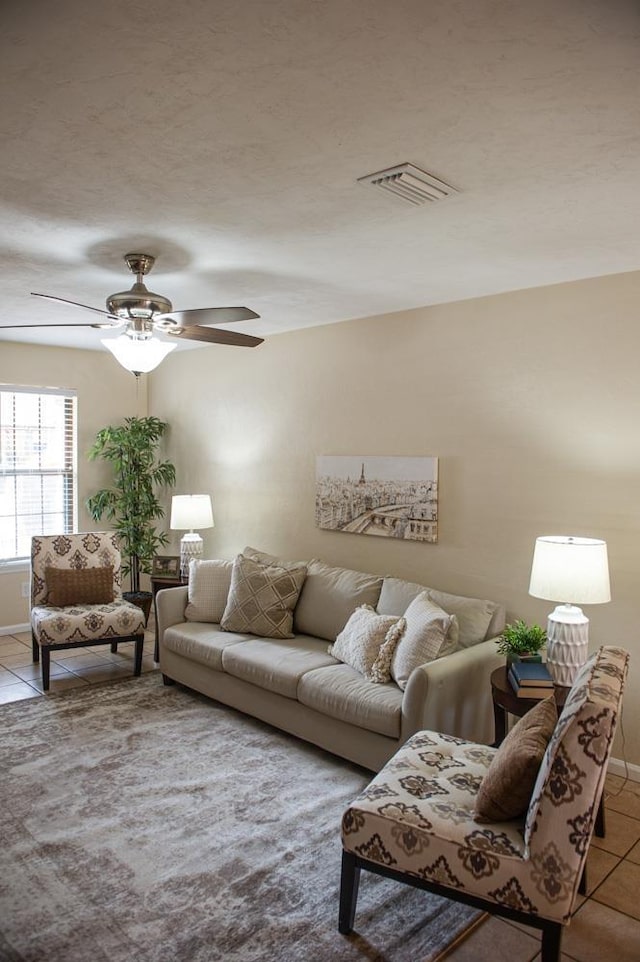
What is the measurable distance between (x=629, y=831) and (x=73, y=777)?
259 centimetres

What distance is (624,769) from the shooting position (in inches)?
134

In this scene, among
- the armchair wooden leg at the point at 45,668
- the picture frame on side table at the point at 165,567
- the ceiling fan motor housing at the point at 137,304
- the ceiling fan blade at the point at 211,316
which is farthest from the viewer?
the picture frame on side table at the point at 165,567

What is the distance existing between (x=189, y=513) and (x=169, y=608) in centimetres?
97

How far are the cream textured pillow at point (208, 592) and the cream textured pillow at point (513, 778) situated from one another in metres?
2.70

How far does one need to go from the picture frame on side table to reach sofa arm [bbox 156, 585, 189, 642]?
659mm

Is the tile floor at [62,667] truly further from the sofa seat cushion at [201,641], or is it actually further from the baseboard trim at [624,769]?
the baseboard trim at [624,769]

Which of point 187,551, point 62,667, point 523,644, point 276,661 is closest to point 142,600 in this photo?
point 187,551

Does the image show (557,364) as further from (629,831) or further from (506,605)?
(629,831)

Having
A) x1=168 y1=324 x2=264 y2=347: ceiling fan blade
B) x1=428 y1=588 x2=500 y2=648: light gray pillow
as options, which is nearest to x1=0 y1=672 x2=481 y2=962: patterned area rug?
x1=428 y1=588 x2=500 y2=648: light gray pillow

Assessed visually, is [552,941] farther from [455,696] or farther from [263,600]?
[263,600]

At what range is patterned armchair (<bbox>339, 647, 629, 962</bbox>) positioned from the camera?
1842 millimetres

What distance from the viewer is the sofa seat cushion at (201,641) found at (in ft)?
13.4

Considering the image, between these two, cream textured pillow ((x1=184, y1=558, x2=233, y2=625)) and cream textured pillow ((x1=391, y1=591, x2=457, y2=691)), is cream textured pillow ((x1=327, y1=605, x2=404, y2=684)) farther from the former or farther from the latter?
cream textured pillow ((x1=184, y1=558, x2=233, y2=625))

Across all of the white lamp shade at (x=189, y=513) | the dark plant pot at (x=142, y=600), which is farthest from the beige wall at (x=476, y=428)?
the dark plant pot at (x=142, y=600)
